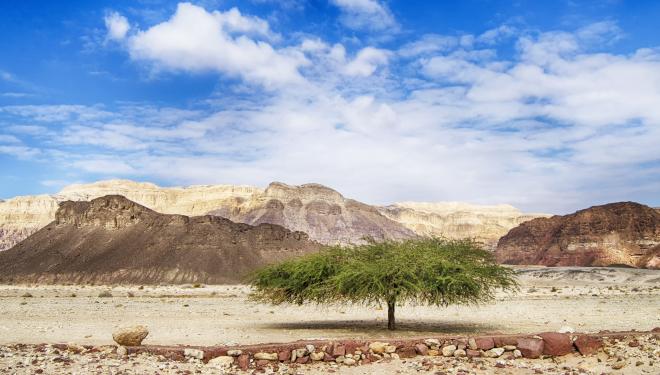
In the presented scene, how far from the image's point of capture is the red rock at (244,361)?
586 inches

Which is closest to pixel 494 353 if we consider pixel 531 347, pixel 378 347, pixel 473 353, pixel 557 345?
pixel 473 353

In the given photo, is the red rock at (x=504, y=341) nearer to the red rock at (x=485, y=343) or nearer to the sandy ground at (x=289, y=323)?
the red rock at (x=485, y=343)

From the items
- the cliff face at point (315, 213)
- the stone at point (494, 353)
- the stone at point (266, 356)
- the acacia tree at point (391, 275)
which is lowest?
the stone at point (266, 356)

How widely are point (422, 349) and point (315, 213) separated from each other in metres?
152

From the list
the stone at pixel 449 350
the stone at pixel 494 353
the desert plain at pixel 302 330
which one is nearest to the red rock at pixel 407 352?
the desert plain at pixel 302 330

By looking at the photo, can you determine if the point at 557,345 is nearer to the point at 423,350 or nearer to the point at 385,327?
the point at 423,350

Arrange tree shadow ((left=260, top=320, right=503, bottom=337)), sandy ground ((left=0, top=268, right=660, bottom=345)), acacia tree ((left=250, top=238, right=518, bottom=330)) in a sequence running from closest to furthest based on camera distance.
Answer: acacia tree ((left=250, top=238, right=518, bottom=330))
sandy ground ((left=0, top=268, right=660, bottom=345))
tree shadow ((left=260, top=320, right=503, bottom=337))

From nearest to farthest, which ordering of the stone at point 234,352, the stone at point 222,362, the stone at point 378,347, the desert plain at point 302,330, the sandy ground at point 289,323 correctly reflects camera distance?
the desert plain at point 302,330, the stone at point 222,362, the stone at point 234,352, the stone at point 378,347, the sandy ground at point 289,323

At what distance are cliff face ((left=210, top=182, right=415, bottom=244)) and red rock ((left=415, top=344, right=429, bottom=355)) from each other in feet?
452

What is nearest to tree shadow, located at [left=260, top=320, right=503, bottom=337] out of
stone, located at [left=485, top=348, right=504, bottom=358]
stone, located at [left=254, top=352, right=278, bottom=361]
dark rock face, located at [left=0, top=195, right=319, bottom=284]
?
stone, located at [left=485, top=348, right=504, bottom=358]

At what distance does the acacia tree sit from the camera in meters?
22.0

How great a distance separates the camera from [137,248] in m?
95.8

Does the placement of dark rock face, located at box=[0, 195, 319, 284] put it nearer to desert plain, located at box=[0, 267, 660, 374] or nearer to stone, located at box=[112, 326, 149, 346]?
desert plain, located at box=[0, 267, 660, 374]

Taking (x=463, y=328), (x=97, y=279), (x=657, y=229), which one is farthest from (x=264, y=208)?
(x=463, y=328)
